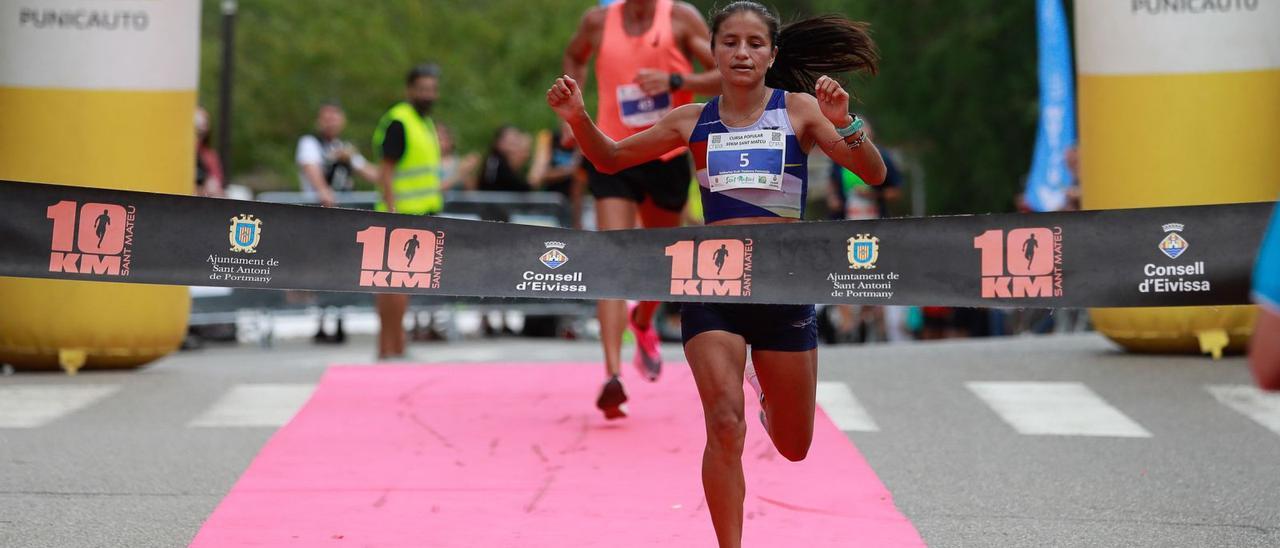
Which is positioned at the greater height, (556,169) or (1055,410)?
(556,169)

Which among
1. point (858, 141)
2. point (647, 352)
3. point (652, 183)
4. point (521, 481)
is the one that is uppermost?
point (652, 183)

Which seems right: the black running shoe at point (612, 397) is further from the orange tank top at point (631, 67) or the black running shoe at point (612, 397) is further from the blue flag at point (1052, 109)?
the blue flag at point (1052, 109)

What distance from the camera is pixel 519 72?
3891cm

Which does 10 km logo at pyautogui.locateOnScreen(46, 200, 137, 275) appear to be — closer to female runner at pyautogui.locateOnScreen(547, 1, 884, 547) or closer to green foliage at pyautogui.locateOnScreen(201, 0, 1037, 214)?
female runner at pyautogui.locateOnScreen(547, 1, 884, 547)

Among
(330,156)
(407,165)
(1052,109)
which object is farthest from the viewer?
(1052,109)

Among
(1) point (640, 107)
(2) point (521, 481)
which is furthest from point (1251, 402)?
(2) point (521, 481)

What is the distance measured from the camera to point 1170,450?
27.3 ft

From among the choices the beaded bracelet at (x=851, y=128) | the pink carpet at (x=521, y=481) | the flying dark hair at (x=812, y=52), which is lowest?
the pink carpet at (x=521, y=481)

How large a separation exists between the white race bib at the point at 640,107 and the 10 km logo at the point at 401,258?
313 cm

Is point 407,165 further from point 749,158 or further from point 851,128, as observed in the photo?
point 851,128

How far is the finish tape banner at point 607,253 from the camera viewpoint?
222 inches

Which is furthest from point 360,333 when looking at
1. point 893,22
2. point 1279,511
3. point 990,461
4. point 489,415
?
point 893,22

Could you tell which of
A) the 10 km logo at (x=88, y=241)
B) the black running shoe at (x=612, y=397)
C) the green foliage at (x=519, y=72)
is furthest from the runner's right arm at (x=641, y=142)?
the green foliage at (x=519, y=72)

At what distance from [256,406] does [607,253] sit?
14.5 feet
